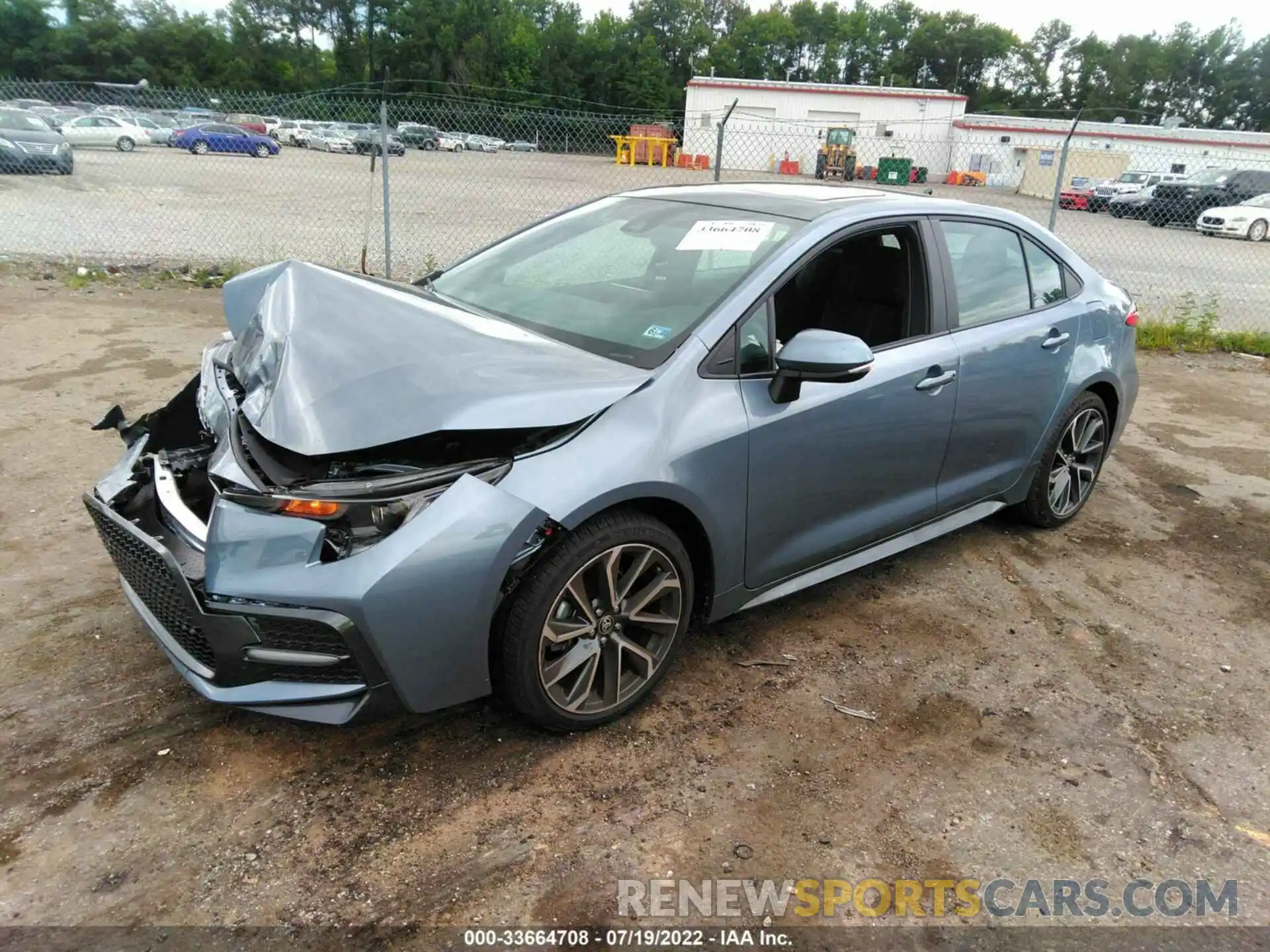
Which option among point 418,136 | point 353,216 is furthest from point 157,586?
point 418,136

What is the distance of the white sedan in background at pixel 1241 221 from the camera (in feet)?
72.5

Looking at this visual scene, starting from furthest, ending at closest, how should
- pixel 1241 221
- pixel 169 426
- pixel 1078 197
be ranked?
pixel 1078 197
pixel 1241 221
pixel 169 426

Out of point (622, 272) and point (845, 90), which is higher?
point (845, 90)

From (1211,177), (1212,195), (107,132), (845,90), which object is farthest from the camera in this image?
(845,90)

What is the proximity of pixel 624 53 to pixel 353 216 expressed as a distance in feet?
229

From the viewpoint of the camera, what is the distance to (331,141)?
26266mm

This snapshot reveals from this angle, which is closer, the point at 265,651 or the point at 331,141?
the point at 265,651

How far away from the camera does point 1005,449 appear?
13.0ft

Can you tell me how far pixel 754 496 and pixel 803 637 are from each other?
81cm

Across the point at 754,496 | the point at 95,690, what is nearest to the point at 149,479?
the point at 95,690

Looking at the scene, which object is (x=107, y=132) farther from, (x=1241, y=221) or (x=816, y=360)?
(x=816, y=360)

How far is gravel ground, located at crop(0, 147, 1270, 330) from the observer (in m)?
11.0

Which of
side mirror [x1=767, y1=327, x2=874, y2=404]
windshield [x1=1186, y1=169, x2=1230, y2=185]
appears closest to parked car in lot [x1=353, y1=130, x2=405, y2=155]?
side mirror [x1=767, y1=327, x2=874, y2=404]

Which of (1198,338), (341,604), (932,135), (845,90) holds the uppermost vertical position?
(845,90)
